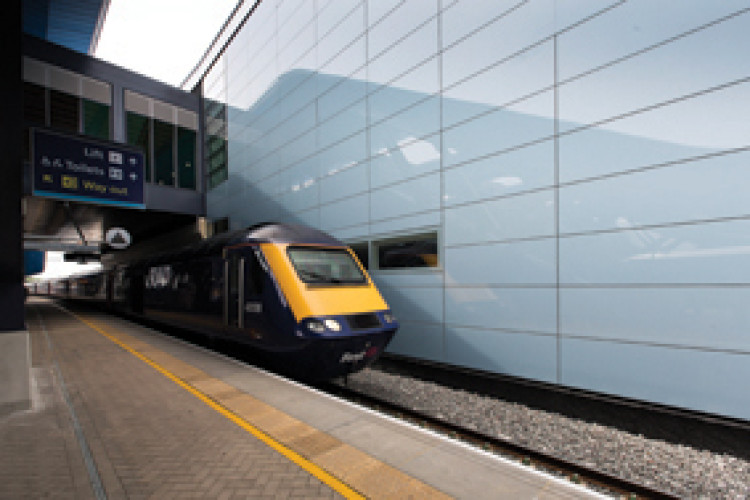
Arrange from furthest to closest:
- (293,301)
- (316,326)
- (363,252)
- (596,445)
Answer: (363,252)
(293,301)
(316,326)
(596,445)

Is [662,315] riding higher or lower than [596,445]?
higher

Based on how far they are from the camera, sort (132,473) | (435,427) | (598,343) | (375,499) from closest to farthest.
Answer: (375,499) → (132,473) → (435,427) → (598,343)

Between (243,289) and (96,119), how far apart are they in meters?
16.6

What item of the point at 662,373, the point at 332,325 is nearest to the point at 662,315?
the point at 662,373

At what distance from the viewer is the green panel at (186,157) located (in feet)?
69.2

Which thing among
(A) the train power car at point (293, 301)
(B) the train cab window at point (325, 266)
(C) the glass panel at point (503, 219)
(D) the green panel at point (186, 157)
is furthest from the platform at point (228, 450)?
(D) the green panel at point (186, 157)

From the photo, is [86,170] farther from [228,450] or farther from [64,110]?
[228,450]

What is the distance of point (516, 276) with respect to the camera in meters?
7.45

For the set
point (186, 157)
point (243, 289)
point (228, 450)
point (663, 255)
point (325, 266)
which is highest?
point (186, 157)

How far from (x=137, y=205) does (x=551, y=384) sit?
15.1m

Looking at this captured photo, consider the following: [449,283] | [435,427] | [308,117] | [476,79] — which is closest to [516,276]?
[449,283]

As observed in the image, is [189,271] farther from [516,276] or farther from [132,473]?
[516,276]

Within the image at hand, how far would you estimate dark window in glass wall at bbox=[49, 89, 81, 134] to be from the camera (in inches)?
660

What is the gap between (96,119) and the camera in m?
18.1
